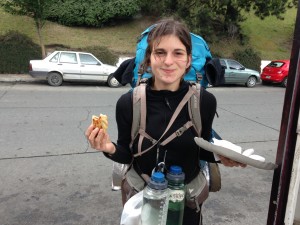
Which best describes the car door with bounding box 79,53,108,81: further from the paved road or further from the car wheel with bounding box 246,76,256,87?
the car wheel with bounding box 246,76,256,87

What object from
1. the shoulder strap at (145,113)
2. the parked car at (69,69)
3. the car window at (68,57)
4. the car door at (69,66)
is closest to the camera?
the shoulder strap at (145,113)

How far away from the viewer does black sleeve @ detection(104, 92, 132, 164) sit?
171cm

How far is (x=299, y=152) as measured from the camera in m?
1.22

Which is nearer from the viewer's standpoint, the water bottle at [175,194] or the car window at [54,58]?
the water bottle at [175,194]

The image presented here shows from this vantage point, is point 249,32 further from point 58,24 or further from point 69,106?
point 69,106

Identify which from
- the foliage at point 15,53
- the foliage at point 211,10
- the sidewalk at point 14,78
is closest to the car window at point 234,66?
the foliage at point 211,10

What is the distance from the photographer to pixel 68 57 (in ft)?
43.2

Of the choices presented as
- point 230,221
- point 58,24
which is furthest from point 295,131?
point 58,24

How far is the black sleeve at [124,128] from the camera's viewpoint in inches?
67.3

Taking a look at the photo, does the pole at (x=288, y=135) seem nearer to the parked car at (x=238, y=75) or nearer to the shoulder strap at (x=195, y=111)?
the shoulder strap at (x=195, y=111)

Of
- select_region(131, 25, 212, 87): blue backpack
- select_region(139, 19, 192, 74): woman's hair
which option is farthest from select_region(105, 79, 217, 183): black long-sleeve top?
select_region(131, 25, 212, 87): blue backpack

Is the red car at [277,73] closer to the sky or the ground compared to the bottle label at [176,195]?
closer to the ground

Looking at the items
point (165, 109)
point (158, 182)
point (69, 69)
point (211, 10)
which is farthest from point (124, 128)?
point (211, 10)

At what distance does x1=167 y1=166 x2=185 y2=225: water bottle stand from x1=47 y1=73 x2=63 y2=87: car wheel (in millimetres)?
11904
